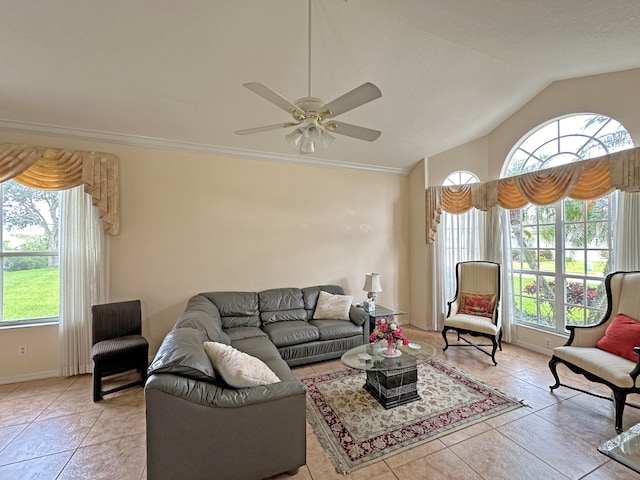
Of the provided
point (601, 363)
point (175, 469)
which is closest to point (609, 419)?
point (601, 363)

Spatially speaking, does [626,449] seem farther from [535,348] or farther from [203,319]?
[203,319]

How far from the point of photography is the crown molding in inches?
123

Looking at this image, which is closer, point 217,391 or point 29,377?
point 217,391

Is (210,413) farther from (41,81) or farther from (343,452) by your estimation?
(41,81)

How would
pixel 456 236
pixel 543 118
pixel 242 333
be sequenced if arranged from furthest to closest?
1. pixel 456 236
2. pixel 543 118
3. pixel 242 333

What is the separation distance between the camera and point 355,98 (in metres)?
1.83

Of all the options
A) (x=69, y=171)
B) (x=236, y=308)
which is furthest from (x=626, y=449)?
(x=69, y=171)

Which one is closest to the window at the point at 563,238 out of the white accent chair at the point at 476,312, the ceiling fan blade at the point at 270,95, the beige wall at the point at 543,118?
the beige wall at the point at 543,118

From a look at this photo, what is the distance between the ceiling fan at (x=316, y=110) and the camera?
69.6 inches

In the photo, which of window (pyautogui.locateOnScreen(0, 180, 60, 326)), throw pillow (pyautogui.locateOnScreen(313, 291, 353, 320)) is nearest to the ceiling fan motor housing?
throw pillow (pyautogui.locateOnScreen(313, 291, 353, 320))

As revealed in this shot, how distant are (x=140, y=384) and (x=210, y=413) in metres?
2.00

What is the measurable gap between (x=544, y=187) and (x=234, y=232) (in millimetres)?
4272

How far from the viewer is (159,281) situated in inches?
145

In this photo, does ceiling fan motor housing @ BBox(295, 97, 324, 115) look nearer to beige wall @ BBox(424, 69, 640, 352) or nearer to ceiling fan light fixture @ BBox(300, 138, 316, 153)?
ceiling fan light fixture @ BBox(300, 138, 316, 153)
